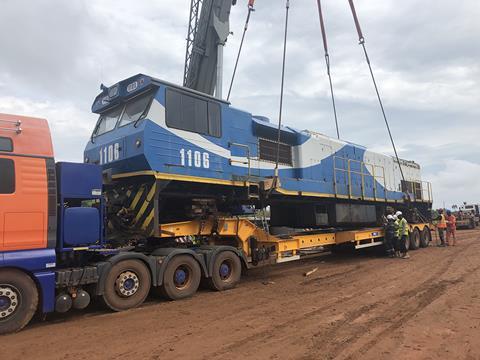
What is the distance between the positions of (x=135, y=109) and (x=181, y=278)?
12.4 feet

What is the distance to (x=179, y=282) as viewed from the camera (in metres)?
8.66

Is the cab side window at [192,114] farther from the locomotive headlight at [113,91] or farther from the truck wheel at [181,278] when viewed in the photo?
the truck wheel at [181,278]

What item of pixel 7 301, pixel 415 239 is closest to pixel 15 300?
pixel 7 301

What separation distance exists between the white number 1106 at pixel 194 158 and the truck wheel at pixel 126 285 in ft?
7.79

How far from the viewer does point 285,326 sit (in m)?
6.35

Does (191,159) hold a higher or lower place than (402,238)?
higher

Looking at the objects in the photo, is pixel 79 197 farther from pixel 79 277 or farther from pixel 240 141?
pixel 240 141

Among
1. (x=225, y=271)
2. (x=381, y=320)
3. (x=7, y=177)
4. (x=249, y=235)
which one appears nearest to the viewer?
(x=7, y=177)

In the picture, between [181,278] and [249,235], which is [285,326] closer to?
[181,278]

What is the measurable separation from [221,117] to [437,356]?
6864 mm

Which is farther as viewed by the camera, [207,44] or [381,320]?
[207,44]

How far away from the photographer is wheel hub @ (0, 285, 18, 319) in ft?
19.8

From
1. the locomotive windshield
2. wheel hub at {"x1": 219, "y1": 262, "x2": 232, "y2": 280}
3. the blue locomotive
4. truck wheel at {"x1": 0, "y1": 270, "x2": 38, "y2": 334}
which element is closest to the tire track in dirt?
wheel hub at {"x1": 219, "y1": 262, "x2": 232, "y2": 280}

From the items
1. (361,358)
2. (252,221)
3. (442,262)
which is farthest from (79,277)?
Answer: (442,262)
